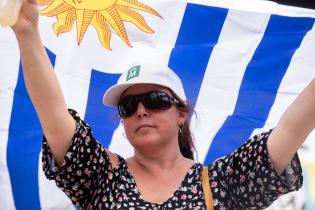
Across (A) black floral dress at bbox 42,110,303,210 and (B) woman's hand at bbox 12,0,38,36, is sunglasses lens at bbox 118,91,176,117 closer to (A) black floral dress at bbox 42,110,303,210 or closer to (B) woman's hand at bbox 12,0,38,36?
(A) black floral dress at bbox 42,110,303,210

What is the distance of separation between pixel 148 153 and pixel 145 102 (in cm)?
13

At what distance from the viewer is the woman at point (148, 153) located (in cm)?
137

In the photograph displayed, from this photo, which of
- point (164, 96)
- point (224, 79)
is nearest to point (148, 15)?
point (224, 79)

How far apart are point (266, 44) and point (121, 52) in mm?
532

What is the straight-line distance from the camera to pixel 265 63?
7.77 feet

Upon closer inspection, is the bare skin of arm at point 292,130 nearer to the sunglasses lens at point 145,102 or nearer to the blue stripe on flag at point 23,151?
the sunglasses lens at point 145,102

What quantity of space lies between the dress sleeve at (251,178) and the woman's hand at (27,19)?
1.73 feet

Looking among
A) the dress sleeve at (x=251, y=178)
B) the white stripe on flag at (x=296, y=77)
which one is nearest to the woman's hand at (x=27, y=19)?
the dress sleeve at (x=251, y=178)

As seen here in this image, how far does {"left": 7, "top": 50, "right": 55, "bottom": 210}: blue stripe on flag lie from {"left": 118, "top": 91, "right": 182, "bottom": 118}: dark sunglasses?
634 millimetres


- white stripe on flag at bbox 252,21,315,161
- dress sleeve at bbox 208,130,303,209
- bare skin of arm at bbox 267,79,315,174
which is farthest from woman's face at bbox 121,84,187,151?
white stripe on flag at bbox 252,21,315,161

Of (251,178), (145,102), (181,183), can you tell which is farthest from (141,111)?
(251,178)

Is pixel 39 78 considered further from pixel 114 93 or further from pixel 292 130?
pixel 292 130

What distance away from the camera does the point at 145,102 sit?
1541 mm

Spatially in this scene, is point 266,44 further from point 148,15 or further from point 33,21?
point 33,21
